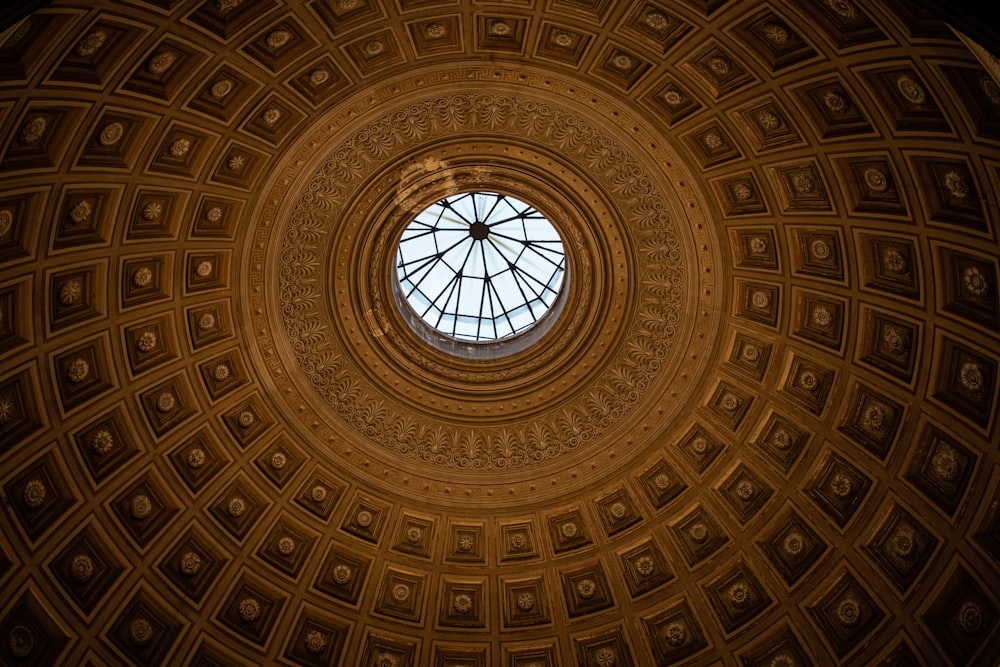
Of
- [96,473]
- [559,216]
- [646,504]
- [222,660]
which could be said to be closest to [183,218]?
[96,473]

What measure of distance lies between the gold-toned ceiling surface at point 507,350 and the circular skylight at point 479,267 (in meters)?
1.82

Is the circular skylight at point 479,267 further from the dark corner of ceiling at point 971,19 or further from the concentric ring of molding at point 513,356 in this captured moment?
the dark corner of ceiling at point 971,19

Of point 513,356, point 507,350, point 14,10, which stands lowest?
point 513,356

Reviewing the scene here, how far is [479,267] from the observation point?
23.2m

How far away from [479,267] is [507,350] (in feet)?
9.59

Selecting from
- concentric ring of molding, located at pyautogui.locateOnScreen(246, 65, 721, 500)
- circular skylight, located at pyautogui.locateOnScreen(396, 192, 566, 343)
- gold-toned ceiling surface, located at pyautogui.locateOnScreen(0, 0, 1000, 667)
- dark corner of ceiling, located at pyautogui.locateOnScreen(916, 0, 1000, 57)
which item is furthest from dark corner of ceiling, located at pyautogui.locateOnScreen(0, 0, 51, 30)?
circular skylight, located at pyautogui.locateOnScreen(396, 192, 566, 343)

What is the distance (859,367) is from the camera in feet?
56.4

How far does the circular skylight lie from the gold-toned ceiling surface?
71.6 inches

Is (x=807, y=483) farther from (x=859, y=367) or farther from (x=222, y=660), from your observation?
(x=222, y=660)

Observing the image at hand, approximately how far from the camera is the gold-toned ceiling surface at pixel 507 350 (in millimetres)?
14680

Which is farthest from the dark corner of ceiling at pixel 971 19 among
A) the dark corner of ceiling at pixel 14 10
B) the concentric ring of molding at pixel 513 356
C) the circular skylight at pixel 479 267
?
the circular skylight at pixel 479 267

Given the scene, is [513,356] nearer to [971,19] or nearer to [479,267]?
[479,267]

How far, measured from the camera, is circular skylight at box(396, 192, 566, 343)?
73.5ft

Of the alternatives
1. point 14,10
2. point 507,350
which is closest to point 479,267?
point 507,350
